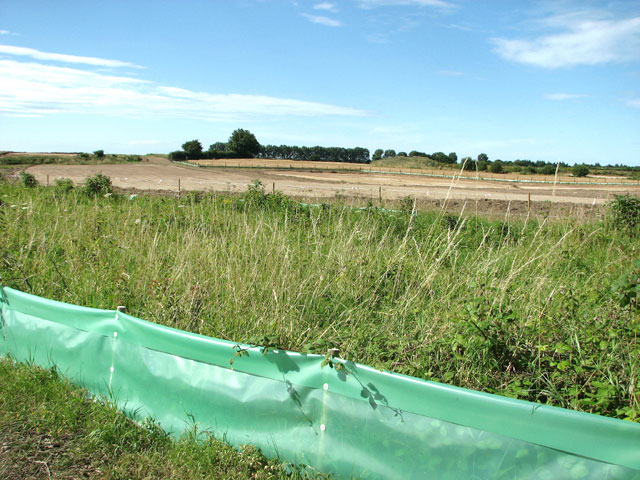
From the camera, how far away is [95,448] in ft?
11.0

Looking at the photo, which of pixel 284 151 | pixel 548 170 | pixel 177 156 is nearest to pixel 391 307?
pixel 548 170

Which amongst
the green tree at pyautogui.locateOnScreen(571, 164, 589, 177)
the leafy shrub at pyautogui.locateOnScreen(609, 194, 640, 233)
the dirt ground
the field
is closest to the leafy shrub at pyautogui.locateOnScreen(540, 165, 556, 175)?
the green tree at pyautogui.locateOnScreen(571, 164, 589, 177)

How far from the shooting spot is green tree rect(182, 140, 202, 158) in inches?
3642

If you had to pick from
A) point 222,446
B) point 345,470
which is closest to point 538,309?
point 345,470

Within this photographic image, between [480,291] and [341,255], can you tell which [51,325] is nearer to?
[341,255]

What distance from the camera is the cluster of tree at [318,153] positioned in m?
105

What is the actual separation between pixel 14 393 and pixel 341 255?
10.6 feet

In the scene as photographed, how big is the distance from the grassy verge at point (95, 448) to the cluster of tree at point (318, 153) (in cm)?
10149

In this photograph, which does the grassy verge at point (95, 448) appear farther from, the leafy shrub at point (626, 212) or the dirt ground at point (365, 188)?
the leafy shrub at point (626, 212)

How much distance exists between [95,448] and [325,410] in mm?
1645

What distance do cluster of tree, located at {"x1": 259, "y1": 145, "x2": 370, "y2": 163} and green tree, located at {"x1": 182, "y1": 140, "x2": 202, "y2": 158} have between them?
1647 cm

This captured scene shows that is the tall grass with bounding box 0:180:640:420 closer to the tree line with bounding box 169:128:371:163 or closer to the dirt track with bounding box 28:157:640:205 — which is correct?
the dirt track with bounding box 28:157:640:205

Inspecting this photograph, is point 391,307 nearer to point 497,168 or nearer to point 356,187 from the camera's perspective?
point 356,187

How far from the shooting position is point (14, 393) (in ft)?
13.0
